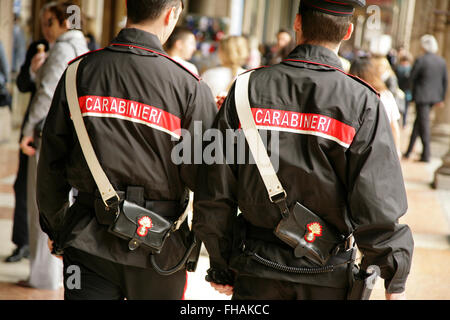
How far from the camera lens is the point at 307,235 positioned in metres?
2.37

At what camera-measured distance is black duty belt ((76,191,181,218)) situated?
2.57 metres

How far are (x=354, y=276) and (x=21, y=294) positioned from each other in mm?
2700

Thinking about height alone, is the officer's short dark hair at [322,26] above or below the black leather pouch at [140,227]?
above

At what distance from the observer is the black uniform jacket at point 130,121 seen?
98.7 inches

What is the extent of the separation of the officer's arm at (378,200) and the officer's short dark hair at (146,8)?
0.89 meters

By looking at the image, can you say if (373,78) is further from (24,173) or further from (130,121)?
(130,121)

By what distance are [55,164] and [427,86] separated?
10214 millimetres

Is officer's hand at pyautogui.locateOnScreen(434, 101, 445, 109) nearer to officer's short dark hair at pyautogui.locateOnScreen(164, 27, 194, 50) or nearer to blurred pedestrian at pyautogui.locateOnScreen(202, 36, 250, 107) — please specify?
blurred pedestrian at pyautogui.locateOnScreen(202, 36, 250, 107)

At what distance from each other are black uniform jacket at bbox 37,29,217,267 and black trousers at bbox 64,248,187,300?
6cm

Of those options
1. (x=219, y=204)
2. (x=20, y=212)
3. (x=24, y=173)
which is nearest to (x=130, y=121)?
(x=219, y=204)

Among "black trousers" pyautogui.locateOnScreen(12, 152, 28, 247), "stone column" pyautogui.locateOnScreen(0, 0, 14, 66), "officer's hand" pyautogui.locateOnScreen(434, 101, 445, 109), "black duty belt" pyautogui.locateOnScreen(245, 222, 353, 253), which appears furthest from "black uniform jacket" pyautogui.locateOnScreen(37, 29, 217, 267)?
"officer's hand" pyautogui.locateOnScreen(434, 101, 445, 109)

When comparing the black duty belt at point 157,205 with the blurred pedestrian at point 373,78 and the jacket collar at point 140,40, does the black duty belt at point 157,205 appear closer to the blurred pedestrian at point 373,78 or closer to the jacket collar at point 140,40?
the jacket collar at point 140,40

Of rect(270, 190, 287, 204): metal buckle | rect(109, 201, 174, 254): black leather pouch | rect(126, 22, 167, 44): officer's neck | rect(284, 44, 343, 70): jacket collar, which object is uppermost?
rect(126, 22, 167, 44): officer's neck
